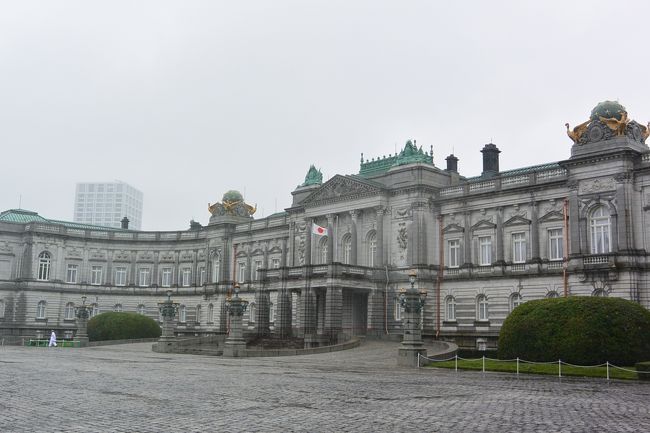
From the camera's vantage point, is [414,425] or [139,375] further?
[139,375]

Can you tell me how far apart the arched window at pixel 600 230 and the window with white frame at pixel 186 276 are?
188ft

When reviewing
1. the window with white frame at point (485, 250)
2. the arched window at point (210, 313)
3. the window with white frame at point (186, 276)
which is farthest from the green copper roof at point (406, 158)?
the window with white frame at point (186, 276)

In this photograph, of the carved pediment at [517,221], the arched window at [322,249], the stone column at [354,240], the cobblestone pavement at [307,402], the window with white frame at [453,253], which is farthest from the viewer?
the arched window at [322,249]

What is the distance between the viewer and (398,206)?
68.4 m

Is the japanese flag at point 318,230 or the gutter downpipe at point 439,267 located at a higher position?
the japanese flag at point 318,230

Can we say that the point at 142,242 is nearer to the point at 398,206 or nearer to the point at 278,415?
the point at 398,206

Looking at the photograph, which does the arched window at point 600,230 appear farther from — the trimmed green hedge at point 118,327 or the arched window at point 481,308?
the trimmed green hedge at point 118,327

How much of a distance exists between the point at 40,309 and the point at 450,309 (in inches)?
2133

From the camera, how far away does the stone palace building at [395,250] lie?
5369cm

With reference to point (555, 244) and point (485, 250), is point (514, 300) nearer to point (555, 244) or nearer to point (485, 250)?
point (485, 250)

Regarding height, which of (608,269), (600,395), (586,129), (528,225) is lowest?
(600,395)

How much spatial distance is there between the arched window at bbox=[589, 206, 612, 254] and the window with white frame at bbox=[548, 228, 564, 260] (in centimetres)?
364

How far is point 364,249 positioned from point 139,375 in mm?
40630

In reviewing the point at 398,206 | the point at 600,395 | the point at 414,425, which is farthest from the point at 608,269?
the point at 414,425
